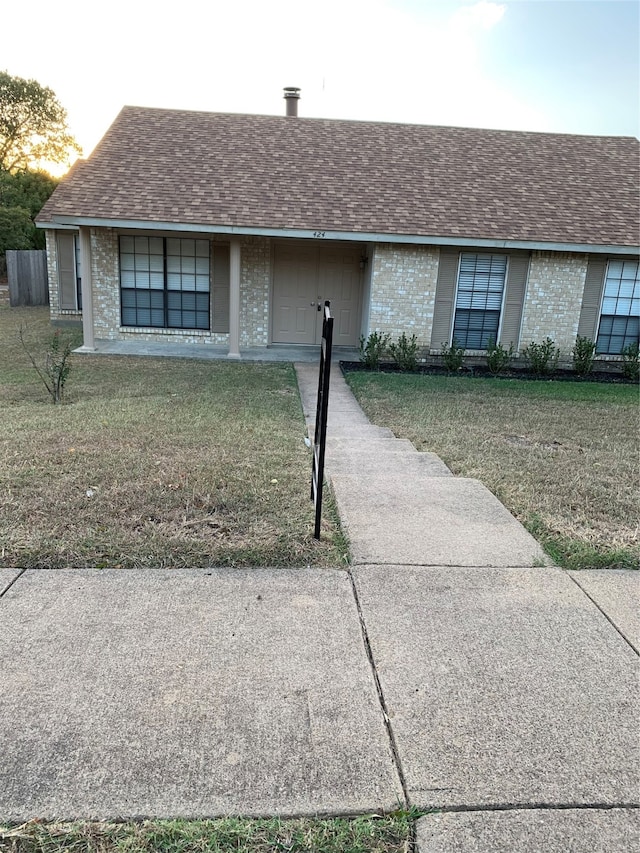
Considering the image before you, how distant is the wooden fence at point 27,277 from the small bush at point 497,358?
1529 cm

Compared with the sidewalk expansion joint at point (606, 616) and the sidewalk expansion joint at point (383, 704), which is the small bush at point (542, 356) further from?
the sidewalk expansion joint at point (383, 704)

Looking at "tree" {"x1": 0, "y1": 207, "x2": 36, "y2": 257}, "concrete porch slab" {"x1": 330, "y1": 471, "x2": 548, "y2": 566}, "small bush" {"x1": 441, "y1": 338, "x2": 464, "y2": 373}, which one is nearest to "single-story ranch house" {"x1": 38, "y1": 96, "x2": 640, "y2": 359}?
"small bush" {"x1": 441, "y1": 338, "x2": 464, "y2": 373}

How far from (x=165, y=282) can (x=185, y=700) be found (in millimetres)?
13039

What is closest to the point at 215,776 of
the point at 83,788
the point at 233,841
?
the point at 233,841

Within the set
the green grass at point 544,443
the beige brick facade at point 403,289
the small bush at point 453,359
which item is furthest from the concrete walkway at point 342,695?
the beige brick facade at point 403,289

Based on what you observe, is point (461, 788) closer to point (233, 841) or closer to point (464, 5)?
point (233, 841)

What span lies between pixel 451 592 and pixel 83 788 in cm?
207

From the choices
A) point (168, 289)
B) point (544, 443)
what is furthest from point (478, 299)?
point (544, 443)

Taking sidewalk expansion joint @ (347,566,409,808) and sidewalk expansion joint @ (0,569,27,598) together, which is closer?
sidewalk expansion joint @ (347,566,409,808)

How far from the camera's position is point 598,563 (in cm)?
399

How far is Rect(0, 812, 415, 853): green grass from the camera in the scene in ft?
6.25

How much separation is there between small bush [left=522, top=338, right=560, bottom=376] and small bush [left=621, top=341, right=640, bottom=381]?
4.59 ft

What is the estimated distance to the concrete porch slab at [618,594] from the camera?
127 inches

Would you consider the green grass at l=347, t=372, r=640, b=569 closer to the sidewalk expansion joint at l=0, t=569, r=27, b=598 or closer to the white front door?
the sidewalk expansion joint at l=0, t=569, r=27, b=598
